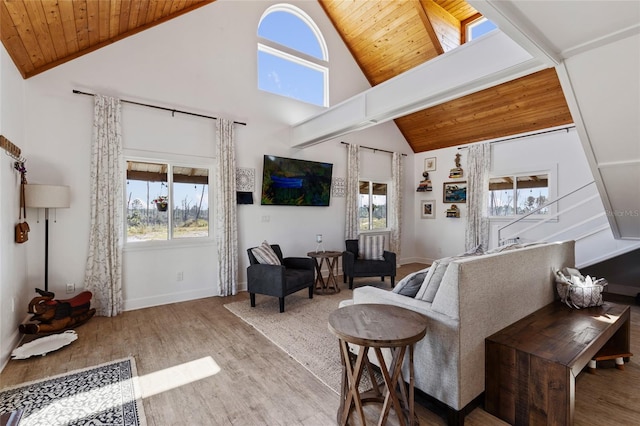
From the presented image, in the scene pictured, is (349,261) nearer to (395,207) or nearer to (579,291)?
(395,207)

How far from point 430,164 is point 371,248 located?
340cm

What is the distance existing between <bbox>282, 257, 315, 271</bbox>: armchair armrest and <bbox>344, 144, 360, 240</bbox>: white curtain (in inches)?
72.7

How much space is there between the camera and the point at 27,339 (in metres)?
3.03

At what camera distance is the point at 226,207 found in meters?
4.65

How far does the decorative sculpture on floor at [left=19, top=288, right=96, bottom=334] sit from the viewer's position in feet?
9.86

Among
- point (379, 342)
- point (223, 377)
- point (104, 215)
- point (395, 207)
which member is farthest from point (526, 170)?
point (104, 215)

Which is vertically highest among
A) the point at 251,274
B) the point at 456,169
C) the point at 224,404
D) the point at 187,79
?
the point at 187,79

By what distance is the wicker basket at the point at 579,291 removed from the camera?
260 centimetres

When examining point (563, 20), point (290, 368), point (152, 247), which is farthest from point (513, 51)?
point (152, 247)

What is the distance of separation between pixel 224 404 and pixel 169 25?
4.98 meters

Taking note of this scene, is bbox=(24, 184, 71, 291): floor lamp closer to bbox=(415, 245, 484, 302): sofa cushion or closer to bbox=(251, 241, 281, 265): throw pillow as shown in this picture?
bbox=(251, 241, 281, 265): throw pillow

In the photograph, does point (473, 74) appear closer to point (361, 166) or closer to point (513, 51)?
point (513, 51)

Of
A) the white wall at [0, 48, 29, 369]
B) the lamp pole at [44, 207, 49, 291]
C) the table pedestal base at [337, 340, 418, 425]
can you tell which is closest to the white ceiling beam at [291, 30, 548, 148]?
the table pedestal base at [337, 340, 418, 425]

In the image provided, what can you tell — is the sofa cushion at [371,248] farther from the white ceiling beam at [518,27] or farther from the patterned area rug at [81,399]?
the patterned area rug at [81,399]
